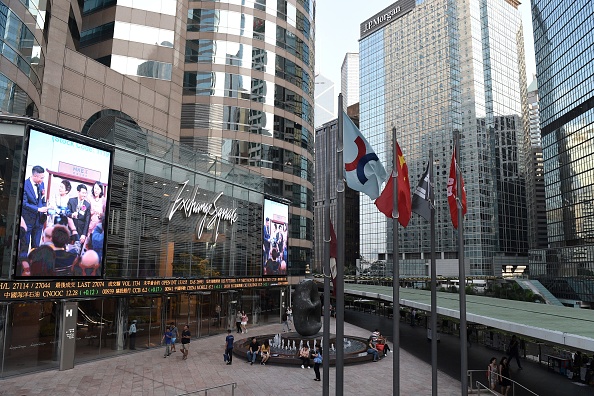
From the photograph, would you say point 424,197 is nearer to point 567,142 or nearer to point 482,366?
point 482,366

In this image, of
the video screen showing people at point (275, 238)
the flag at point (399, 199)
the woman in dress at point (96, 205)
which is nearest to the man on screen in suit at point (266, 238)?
the video screen showing people at point (275, 238)

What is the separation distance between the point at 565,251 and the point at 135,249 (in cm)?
8238

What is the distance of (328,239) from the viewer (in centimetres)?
1365

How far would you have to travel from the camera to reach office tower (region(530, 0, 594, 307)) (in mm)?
84500

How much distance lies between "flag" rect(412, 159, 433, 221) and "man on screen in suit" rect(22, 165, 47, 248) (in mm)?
17707

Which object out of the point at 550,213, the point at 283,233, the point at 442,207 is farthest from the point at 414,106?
the point at 283,233

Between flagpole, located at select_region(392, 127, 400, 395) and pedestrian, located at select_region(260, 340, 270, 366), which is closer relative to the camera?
flagpole, located at select_region(392, 127, 400, 395)

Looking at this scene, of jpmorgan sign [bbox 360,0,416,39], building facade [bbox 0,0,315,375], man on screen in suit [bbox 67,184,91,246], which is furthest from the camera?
jpmorgan sign [bbox 360,0,416,39]

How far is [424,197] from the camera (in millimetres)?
15852

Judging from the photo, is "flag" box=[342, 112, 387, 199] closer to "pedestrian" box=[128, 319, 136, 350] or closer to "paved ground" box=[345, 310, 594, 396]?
"paved ground" box=[345, 310, 594, 396]

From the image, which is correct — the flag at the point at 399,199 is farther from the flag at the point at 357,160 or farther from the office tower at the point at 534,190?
the office tower at the point at 534,190

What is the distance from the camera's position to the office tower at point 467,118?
415ft

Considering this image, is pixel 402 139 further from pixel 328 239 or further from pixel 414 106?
pixel 328 239

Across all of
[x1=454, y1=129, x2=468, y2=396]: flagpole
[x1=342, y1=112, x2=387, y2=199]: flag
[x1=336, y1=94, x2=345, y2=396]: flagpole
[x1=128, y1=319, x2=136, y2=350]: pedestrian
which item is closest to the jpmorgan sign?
[x1=128, y1=319, x2=136, y2=350]: pedestrian
